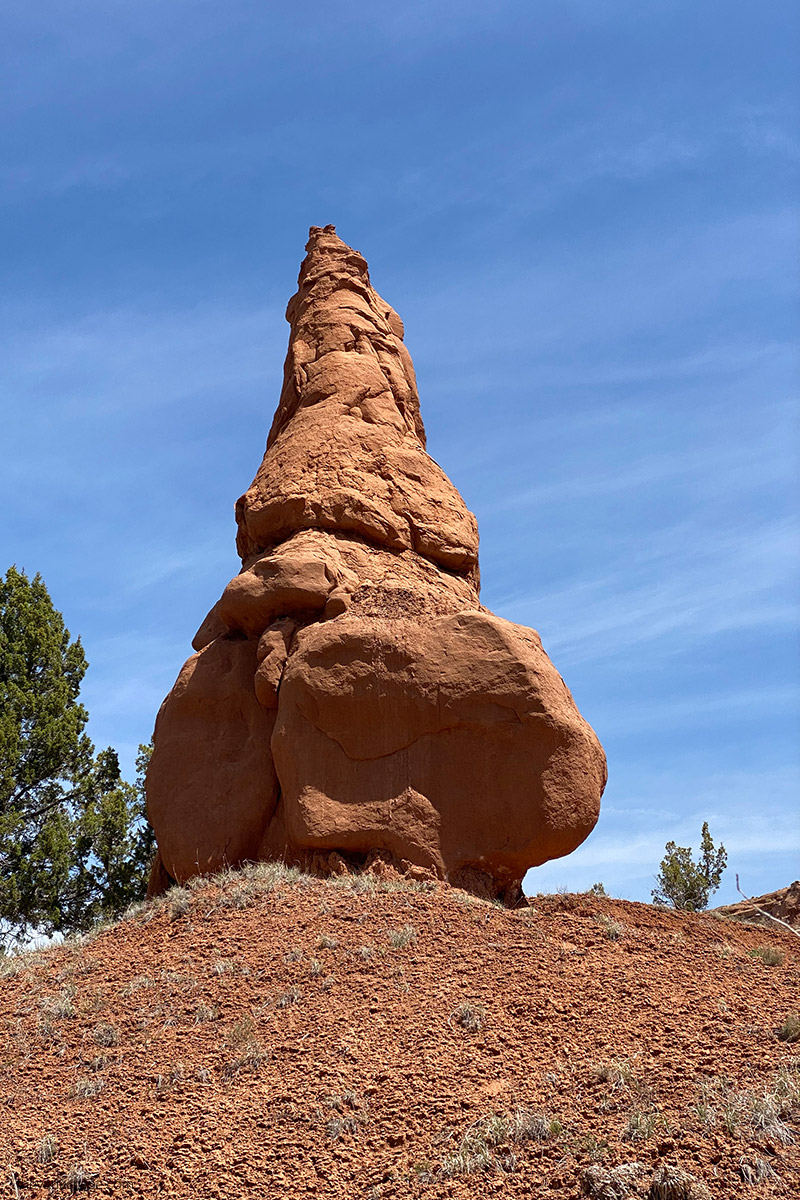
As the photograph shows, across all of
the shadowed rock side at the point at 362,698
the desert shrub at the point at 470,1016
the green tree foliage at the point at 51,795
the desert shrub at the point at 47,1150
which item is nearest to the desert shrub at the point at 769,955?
the shadowed rock side at the point at 362,698

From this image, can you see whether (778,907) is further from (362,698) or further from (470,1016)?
(470,1016)

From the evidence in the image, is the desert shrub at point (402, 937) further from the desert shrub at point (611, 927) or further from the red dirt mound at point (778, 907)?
the red dirt mound at point (778, 907)

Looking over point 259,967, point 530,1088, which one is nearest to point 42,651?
point 259,967

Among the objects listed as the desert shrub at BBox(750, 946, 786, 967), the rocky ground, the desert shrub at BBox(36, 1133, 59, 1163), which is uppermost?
the desert shrub at BBox(750, 946, 786, 967)

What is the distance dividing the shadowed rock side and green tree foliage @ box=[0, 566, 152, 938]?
7.20 m

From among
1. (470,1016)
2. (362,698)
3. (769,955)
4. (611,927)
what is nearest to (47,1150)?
(470,1016)

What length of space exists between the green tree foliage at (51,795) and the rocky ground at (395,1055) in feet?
30.6

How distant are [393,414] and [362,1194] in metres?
11.1

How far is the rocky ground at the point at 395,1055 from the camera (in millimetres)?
6926

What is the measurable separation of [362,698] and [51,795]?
12.1 metres

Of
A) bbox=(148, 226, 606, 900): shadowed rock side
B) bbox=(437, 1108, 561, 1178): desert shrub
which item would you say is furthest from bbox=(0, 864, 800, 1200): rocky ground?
bbox=(148, 226, 606, 900): shadowed rock side

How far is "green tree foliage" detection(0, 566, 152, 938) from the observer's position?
20.5m

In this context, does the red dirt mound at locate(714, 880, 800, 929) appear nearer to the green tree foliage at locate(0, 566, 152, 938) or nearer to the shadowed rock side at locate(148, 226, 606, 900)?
the shadowed rock side at locate(148, 226, 606, 900)

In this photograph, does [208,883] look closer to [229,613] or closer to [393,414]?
[229,613]
